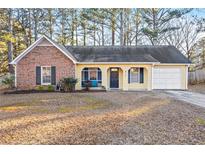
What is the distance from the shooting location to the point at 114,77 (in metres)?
20.9

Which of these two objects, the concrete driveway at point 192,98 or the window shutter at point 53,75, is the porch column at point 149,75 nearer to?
the concrete driveway at point 192,98

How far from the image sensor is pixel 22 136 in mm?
6645

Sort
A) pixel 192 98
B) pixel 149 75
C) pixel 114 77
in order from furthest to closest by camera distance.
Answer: pixel 114 77 → pixel 149 75 → pixel 192 98

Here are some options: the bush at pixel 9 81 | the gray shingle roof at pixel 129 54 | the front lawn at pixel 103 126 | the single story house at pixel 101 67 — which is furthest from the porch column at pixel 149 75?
the bush at pixel 9 81

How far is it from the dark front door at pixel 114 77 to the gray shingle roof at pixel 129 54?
0.94 meters

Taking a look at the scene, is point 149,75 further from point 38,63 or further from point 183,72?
point 38,63

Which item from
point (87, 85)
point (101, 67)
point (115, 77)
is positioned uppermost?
point (101, 67)

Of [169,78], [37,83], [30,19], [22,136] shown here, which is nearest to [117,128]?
[22,136]

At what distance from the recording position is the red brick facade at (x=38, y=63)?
1902 centimetres

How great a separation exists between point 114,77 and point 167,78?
4.19 m

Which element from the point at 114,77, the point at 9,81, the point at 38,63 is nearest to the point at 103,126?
the point at 38,63

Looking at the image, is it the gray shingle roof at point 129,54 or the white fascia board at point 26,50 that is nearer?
the white fascia board at point 26,50

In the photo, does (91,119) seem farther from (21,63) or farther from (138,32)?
(138,32)

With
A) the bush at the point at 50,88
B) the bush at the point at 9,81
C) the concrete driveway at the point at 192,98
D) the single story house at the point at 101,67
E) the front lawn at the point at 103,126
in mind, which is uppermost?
the single story house at the point at 101,67
